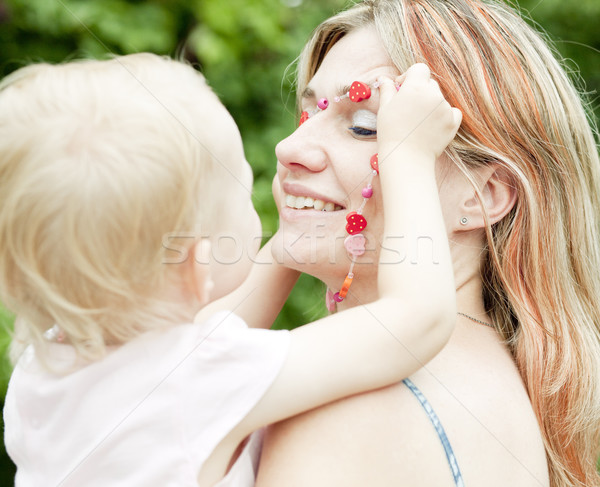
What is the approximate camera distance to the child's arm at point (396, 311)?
1.43 metres

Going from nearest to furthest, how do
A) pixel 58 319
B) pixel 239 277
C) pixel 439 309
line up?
pixel 58 319, pixel 439 309, pixel 239 277

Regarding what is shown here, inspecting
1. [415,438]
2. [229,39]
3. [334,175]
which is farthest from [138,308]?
[229,39]

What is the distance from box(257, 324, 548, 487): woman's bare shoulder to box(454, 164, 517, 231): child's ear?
41cm

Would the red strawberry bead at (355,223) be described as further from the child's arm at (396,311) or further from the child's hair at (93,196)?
the child's hair at (93,196)

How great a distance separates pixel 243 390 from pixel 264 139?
8.86ft

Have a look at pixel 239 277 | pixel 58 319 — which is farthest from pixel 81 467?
pixel 239 277

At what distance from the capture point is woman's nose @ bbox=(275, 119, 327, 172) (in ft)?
Result: 6.61

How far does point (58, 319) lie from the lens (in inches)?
54.4

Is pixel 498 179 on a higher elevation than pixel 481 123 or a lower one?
lower

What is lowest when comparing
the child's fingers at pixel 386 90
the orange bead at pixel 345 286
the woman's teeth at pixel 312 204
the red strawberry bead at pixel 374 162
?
the orange bead at pixel 345 286

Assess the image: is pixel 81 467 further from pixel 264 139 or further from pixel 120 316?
pixel 264 139

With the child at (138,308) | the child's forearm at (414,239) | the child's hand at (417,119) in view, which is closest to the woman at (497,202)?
the child's hand at (417,119)

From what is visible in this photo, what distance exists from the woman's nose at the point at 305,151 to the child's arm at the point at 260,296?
43 centimetres

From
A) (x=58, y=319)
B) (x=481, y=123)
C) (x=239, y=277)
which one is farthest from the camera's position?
(x=481, y=123)
